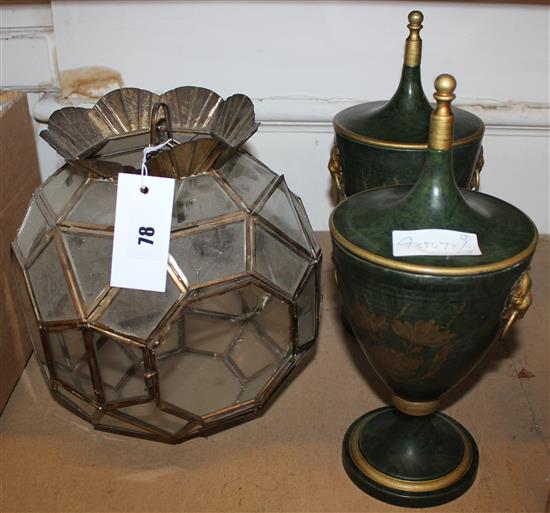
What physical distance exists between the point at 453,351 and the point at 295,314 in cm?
22

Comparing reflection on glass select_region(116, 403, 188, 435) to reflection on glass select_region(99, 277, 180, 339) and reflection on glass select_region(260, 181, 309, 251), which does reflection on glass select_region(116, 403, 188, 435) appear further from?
reflection on glass select_region(260, 181, 309, 251)

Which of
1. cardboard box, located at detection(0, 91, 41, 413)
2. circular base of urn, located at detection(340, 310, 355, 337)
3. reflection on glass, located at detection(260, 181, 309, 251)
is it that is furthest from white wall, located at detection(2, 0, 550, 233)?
reflection on glass, located at detection(260, 181, 309, 251)

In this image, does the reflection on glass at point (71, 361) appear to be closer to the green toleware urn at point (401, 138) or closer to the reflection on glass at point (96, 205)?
the reflection on glass at point (96, 205)

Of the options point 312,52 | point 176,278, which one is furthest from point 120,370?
point 312,52

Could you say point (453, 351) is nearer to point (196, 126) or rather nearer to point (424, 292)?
point (424, 292)

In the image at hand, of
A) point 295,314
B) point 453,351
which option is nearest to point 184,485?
point 295,314

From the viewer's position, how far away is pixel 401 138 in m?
1.18

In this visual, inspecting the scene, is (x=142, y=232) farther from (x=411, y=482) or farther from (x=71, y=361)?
(x=411, y=482)

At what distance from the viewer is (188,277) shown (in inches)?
37.1

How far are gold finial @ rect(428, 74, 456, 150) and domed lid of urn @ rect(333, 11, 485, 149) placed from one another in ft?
0.84

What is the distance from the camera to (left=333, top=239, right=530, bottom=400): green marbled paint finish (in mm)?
879

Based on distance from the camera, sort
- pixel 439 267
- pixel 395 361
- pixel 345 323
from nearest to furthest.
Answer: pixel 439 267, pixel 395 361, pixel 345 323

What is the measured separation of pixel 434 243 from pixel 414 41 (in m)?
0.43

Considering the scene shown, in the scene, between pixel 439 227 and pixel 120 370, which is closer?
pixel 439 227
